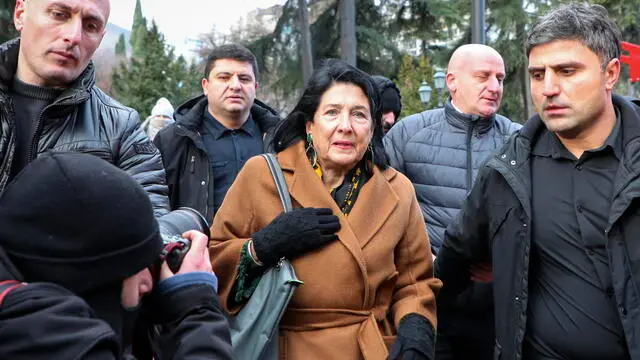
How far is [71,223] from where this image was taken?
1464 millimetres

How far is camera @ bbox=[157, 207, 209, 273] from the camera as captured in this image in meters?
1.78

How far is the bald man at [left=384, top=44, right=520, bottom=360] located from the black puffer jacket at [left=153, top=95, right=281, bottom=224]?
997 millimetres

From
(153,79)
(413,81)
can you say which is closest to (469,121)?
(413,81)

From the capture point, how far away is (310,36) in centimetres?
1830

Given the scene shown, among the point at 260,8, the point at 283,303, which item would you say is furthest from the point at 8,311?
Result: the point at 260,8

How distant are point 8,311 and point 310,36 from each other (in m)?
17.3

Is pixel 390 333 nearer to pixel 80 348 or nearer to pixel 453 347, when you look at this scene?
pixel 453 347

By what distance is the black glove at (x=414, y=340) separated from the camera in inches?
112

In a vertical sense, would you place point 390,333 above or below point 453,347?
above

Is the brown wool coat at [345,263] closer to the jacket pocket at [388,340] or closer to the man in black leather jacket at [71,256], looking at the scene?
the jacket pocket at [388,340]

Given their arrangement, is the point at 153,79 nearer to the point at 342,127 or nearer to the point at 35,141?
the point at 342,127

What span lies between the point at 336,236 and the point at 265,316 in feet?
1.43

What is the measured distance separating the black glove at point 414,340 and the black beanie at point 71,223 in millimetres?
1576

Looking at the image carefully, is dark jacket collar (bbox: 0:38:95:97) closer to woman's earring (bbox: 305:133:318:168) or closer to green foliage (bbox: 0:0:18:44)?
woman's earring (bbox: 305:133:318:168)
